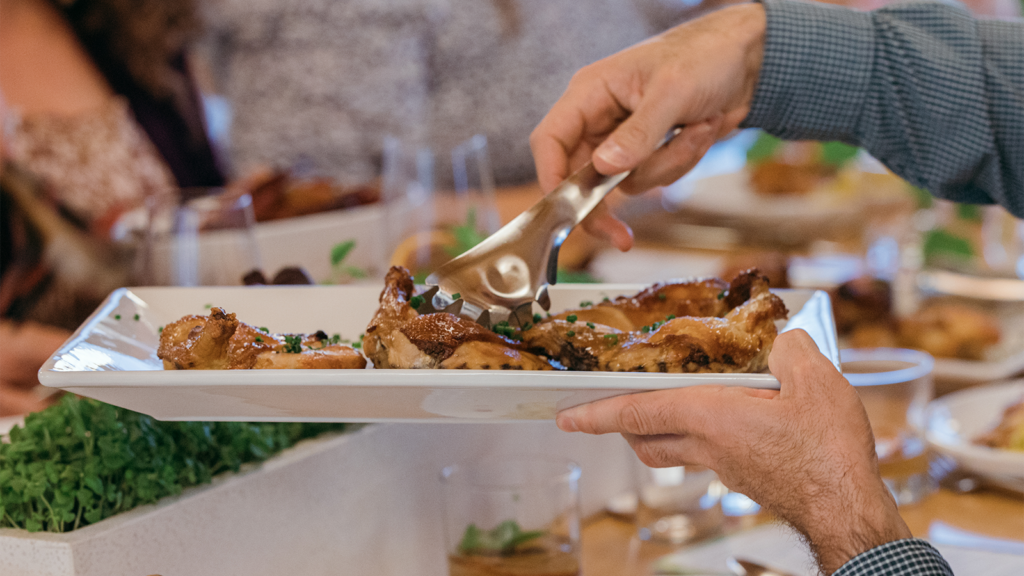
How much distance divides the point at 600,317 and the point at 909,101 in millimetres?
880

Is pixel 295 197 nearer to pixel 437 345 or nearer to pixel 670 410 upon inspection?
pixel 437 345

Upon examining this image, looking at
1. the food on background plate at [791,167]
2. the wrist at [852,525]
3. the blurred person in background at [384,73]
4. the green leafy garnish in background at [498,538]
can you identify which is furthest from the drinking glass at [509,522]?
the blurred person in background at [384,73]

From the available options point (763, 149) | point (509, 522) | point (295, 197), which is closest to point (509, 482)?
point (509, 522)

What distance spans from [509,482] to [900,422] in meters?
0.75

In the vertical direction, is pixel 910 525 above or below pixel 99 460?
below

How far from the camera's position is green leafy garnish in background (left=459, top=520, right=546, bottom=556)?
1128mm

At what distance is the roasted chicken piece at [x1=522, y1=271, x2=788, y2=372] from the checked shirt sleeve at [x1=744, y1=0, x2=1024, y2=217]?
0.65 m

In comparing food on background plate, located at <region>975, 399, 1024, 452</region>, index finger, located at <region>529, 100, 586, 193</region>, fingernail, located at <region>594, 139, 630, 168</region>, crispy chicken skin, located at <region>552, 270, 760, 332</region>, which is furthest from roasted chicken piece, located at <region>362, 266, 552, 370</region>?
food on background plate, located at <region>975, 399, 1024, 452</region>

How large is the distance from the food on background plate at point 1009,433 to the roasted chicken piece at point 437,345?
3.68 ft

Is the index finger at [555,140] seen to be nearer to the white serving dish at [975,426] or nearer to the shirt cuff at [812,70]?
the shirt cuff at [812,70]

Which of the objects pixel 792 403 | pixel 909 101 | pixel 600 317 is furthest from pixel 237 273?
pixel 909 101

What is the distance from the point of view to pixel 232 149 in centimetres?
389

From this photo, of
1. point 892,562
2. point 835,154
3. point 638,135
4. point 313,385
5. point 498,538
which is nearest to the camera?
point 313,385

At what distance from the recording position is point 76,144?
279 centimetres
